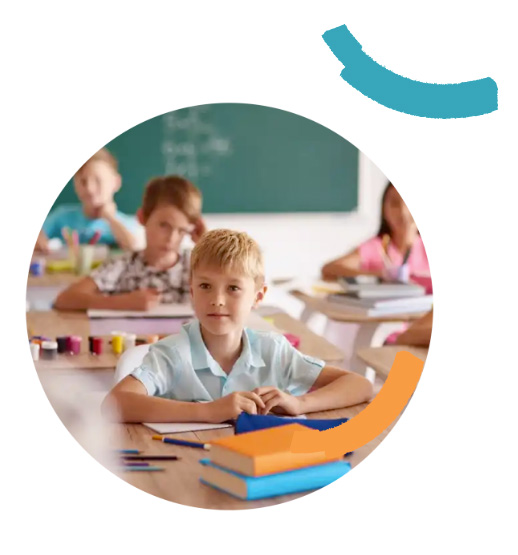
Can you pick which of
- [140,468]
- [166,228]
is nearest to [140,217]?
[166,228]

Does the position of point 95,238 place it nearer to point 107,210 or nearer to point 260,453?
point 107,210

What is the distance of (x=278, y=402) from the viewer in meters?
1.87

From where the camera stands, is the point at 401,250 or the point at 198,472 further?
the point at 401,250

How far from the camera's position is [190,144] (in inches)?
76.7

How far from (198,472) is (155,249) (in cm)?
49

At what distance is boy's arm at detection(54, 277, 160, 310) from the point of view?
80.7 inches

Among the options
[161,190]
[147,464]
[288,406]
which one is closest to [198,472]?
[147,464]

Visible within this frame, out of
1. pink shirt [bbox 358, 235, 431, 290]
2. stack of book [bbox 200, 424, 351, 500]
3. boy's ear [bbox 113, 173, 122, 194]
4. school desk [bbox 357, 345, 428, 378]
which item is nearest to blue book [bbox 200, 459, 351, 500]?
stack of book [bbox 200, 424, 351, 500]

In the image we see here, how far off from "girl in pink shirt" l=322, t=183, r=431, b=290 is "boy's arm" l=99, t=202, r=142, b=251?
383mm

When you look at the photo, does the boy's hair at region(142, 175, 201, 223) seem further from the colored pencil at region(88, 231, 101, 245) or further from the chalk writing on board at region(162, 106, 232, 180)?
the colored pencil at region(88, 231, 101, 245)

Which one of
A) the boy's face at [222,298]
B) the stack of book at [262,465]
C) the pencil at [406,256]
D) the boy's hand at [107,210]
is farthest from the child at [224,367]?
the pencil at [406,256]

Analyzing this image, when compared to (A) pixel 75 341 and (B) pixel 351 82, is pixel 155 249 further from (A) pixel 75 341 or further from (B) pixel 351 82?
(B) pixel 351 82

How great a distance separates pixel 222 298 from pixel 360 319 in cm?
39

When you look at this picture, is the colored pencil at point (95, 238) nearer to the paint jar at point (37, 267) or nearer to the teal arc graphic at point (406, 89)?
the paint jar at point (37, 267)
